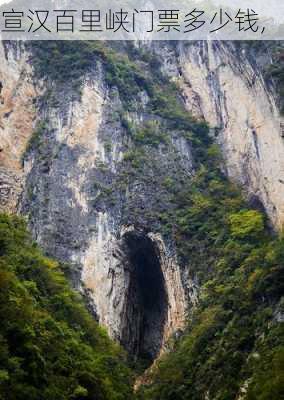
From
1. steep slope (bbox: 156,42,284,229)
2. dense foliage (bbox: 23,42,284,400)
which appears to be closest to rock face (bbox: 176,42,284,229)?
steep slope (bbox: 156,42,284,229)

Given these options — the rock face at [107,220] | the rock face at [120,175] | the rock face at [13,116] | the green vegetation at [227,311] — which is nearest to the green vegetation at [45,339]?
the green vegetation at [227,311]

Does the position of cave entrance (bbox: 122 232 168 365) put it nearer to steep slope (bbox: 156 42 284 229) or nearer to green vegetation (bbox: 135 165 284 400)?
green vegetation (bbox: 135 165 284 400)

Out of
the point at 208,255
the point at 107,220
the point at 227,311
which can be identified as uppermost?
the point at 107,220

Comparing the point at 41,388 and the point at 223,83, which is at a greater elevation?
the point at 223,83

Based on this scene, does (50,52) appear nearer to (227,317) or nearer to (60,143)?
(60,143)

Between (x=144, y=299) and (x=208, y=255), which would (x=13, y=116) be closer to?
(x=144, y=299)

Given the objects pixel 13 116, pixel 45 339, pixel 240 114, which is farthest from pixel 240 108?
pixel 45 339

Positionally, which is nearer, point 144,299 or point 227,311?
point 227,311

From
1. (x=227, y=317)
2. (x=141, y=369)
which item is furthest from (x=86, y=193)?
(x=227, y=317)
